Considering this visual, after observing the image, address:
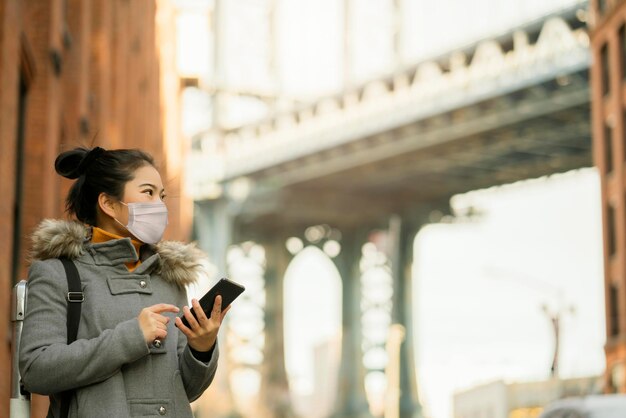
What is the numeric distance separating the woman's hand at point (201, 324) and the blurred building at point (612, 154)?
44.4 meters

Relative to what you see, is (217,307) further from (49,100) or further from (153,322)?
(49,100)

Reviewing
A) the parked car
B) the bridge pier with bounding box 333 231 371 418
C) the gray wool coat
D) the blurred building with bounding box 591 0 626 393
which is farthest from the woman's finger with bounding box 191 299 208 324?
the bridge pier with bounding box 333 231 371 418

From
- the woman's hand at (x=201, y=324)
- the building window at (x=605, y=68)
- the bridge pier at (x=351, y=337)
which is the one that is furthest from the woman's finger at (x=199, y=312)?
the bridge pier at (x=351, y=337)

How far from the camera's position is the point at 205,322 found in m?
3.73

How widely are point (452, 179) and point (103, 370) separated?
7649 cm

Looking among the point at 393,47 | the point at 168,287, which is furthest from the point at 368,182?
the point at 168,287

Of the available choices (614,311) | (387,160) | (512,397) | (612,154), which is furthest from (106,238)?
(387,160)

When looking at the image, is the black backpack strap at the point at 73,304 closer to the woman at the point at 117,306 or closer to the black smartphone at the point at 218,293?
the woman at the point at 117,306

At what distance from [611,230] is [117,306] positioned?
4845 cm

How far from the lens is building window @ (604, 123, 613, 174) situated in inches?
2035

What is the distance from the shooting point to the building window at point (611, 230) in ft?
166

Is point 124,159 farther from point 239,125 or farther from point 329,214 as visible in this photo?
point 329,214

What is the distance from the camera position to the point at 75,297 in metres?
3.79

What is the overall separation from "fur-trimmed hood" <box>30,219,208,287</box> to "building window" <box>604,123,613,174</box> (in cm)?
4885
